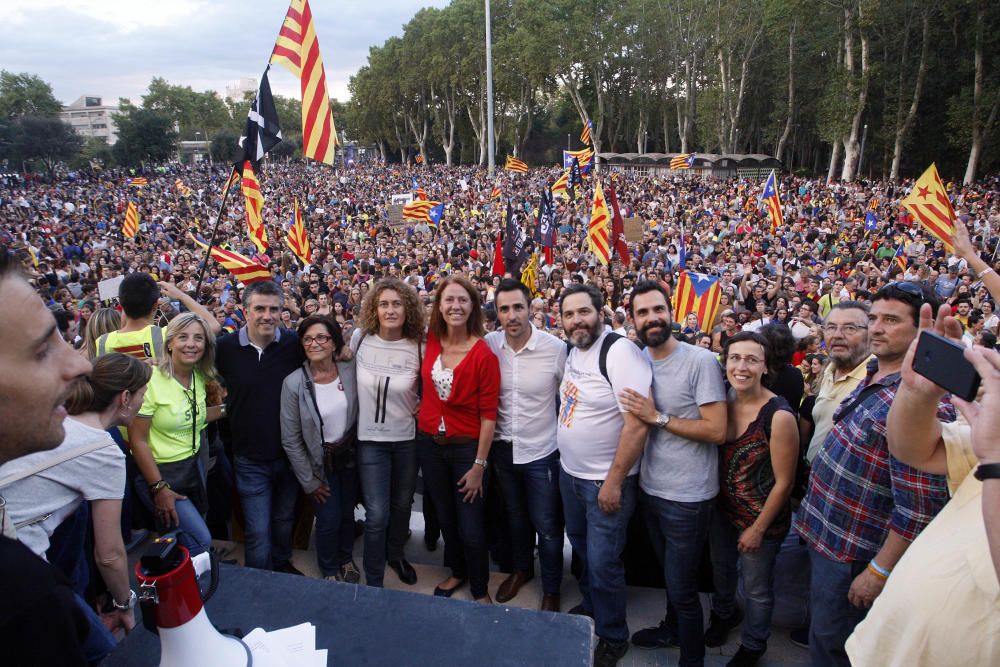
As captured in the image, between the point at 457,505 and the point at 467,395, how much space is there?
606 mm

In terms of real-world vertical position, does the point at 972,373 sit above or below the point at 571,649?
above

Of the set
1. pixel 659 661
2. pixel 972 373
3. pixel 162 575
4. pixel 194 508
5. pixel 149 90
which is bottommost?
pixel 659 661

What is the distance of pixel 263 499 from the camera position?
121 inches

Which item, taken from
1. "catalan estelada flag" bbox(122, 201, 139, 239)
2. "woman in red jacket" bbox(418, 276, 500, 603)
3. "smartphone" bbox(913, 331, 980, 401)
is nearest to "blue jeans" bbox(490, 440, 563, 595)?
"woman in red jacket" bbox(418, 276, 500, 603)

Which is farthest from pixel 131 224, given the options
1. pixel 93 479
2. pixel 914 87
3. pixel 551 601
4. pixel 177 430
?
pixel 914 87

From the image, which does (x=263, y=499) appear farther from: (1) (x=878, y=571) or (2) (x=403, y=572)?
(1) (x=878, y=571)

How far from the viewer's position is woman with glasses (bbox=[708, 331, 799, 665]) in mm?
2389

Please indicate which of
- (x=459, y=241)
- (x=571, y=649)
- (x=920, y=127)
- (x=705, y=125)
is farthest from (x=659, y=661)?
(x=705, y=125)

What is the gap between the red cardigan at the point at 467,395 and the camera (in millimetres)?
2811

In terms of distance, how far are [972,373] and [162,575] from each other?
1.73m

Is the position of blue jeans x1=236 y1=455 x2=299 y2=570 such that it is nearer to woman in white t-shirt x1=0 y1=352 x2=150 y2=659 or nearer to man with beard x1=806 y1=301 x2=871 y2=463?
woman in white t-shirt x1=0 y1=352 x2=150 y2=659

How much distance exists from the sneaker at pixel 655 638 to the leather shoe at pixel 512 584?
66cm

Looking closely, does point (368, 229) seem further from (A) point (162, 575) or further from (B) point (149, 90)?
(B) point (149, 90)

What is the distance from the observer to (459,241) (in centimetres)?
1662
